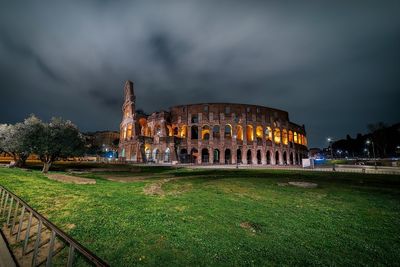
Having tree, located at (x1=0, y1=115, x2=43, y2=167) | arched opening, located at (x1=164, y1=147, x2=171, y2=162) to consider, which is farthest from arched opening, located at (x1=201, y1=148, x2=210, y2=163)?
tree, located at (x1=0, y1=115, x2=43, y2=167)

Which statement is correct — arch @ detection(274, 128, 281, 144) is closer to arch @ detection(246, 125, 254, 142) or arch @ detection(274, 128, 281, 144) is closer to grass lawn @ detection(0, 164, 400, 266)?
arch @ detection(246, 125, 254, 142)

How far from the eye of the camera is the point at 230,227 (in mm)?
6180

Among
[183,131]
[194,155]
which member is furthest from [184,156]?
[183,131]

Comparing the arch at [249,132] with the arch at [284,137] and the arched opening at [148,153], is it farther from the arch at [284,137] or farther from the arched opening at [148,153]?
the arched opening at [148,153]

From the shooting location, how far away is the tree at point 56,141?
2125cm

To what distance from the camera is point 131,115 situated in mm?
59656

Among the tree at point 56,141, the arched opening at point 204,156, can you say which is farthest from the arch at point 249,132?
the tree at point 56,141

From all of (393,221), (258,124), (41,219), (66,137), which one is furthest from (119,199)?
(258,124)

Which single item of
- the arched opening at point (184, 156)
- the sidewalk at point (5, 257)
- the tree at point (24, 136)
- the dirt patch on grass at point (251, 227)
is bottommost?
the sidewalk at point (5, 257)

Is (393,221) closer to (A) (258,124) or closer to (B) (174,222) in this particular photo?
(B) (174,222)

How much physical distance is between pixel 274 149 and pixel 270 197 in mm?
52128

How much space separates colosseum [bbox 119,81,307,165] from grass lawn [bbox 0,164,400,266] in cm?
3866

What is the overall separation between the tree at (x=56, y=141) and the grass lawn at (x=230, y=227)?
13446 millimetres

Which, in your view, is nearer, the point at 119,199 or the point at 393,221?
the point at 393,221
